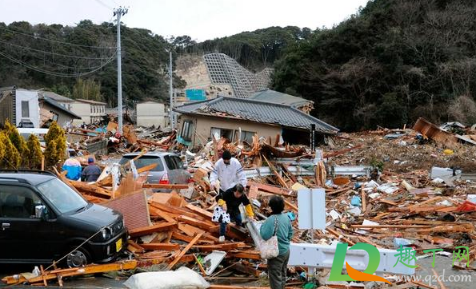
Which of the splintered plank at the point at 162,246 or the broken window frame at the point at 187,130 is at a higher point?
the broken window frame at the point at 187,130

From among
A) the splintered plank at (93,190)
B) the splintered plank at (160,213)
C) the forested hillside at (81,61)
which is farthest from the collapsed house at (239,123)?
the forested hillside at (81,61)

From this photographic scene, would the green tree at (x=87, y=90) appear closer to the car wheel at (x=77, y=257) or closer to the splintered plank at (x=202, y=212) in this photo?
the splintered plank at (x=202, y=212)

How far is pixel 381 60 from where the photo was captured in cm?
4378

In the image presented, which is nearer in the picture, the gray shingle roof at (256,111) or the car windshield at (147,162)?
the car windshield at (147,162)

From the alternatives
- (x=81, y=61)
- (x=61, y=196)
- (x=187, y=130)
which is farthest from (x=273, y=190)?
(x=81, y=61)

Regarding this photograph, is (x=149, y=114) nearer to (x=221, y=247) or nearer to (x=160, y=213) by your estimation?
(x=160, y=213)

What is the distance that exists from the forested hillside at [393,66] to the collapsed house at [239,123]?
48.9ft

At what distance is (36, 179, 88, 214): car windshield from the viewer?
307 inches

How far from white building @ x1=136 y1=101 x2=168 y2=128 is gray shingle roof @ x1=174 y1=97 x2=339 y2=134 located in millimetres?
37828

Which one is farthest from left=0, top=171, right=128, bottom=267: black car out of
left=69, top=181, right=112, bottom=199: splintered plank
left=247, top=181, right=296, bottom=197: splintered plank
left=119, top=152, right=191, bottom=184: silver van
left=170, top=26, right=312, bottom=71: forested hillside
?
left=170, top=26, right=312, bottom=71: forested hillside

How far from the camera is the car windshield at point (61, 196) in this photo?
307 inches

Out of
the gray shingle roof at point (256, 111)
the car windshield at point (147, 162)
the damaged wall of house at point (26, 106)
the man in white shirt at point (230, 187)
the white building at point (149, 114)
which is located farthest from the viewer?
the white building at point (149, 114)

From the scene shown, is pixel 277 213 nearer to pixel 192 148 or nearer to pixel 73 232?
pixel 73 232

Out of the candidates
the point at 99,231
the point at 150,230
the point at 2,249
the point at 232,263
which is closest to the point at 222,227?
the point at 232,263
